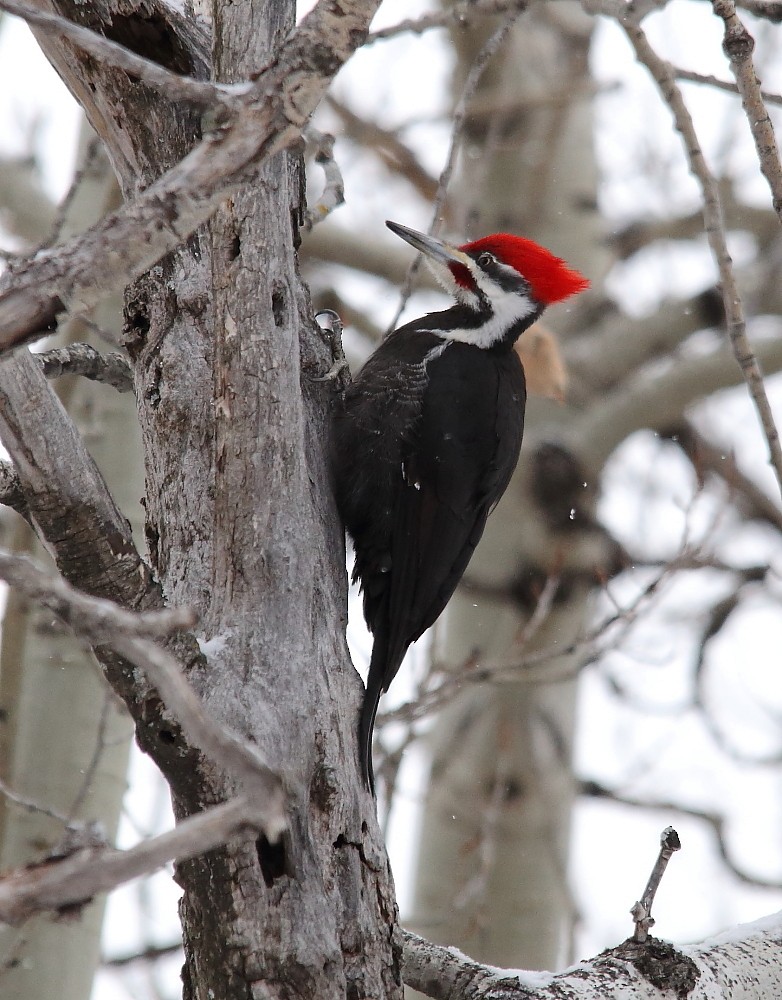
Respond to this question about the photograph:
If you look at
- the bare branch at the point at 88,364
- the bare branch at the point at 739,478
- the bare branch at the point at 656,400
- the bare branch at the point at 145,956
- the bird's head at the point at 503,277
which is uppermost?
the bare branch at the point at 739,478

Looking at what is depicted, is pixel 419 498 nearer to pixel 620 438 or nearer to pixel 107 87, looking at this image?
pixel 107 87

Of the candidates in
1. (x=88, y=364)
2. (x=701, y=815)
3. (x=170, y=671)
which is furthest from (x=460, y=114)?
(x=701, y=815)

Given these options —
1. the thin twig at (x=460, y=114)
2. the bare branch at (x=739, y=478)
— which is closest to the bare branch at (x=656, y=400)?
the bare branch at (x=739, y=478)

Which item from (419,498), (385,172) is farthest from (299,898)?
(385,172)

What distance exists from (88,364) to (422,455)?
100cm

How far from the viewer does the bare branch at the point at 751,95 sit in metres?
1.94

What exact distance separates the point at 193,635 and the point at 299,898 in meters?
0.44

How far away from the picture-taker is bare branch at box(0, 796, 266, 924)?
92 centimetres

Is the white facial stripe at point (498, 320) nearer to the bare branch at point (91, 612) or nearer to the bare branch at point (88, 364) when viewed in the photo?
the bare branch at point (88, 364)

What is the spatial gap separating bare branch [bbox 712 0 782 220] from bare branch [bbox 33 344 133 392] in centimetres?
134

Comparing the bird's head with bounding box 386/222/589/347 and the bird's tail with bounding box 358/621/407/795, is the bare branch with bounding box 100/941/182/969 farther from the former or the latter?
the bird's head with bounding box 386/222/589/347

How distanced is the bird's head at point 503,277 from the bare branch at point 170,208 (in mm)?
2262

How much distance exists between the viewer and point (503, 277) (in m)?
3.55

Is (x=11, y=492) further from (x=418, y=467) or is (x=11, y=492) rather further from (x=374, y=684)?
(x=418, y=467)
